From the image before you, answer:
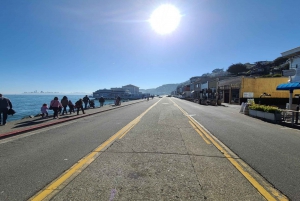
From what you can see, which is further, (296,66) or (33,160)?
(296,66)

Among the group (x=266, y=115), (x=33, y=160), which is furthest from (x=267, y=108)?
(x=33, y=160)

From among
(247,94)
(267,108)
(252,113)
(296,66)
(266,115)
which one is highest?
(296,66)

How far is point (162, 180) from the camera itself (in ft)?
12.9

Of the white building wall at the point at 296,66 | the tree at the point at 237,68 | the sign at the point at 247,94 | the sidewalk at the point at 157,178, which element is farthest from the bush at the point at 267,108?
the tree at the point at 237,68

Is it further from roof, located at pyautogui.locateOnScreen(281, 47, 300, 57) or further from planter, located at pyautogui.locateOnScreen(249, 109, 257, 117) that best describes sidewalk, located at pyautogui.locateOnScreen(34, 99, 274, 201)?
roof, located at pyautogui.locateOnScreen(281, 47, 300, 57)

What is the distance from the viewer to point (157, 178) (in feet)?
13.2

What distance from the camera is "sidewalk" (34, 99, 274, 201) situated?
11.0ft

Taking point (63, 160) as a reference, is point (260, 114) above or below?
below

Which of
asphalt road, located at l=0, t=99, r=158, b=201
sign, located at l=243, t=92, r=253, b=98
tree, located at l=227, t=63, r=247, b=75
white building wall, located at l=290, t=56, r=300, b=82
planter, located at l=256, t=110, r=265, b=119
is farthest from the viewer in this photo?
tree, located at l=227, t=63, r=247, b=75

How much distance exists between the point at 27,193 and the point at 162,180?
7.77 feet

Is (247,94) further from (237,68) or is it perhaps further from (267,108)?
(237,68)

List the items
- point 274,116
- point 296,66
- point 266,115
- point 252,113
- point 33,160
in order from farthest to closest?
point 296,66
point 252,113
point 266,115
point 274,116
point 33,160

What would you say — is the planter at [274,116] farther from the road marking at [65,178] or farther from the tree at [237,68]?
the tree at [237,68]

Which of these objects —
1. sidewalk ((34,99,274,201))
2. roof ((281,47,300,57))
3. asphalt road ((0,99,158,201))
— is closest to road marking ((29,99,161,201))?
sidewalk ((34,99,274,201))
